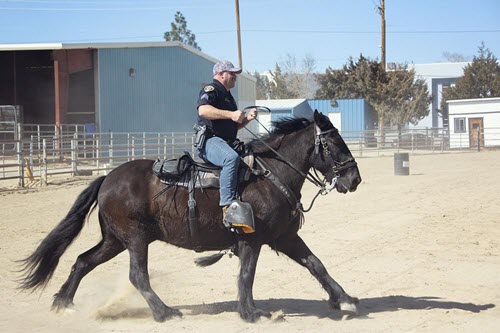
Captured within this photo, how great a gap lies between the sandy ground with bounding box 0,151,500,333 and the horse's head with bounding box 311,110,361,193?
4.40 feet

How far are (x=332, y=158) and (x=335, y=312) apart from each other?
1.56 meters

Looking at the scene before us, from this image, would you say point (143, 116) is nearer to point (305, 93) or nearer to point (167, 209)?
point (167, 209)

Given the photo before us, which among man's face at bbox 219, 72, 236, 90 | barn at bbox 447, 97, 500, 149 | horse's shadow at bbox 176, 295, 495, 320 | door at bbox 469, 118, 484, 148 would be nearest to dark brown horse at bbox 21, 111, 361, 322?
horse's shadow at bbox 176, 295, 495, 320

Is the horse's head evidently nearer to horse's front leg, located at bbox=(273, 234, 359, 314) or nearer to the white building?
horse's front leg, located at bbox=(273, 234, 359, 314)

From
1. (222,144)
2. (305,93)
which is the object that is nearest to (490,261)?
(222,144)

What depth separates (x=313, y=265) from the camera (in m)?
6.82

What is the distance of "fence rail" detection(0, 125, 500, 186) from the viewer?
20.7 meters

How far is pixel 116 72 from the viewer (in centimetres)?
3259

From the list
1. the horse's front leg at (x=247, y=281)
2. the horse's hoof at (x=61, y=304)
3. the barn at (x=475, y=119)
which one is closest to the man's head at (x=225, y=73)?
the horse's front leg at (x=247, y=281)

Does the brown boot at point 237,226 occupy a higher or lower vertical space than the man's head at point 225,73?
lower

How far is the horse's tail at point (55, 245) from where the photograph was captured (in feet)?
22.6

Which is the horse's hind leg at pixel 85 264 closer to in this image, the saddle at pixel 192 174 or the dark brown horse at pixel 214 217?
the dark brown horse at pixel 214 217

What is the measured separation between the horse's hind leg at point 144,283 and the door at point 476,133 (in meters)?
34.5

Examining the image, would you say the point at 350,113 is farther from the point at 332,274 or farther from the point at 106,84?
the point at 332,274
